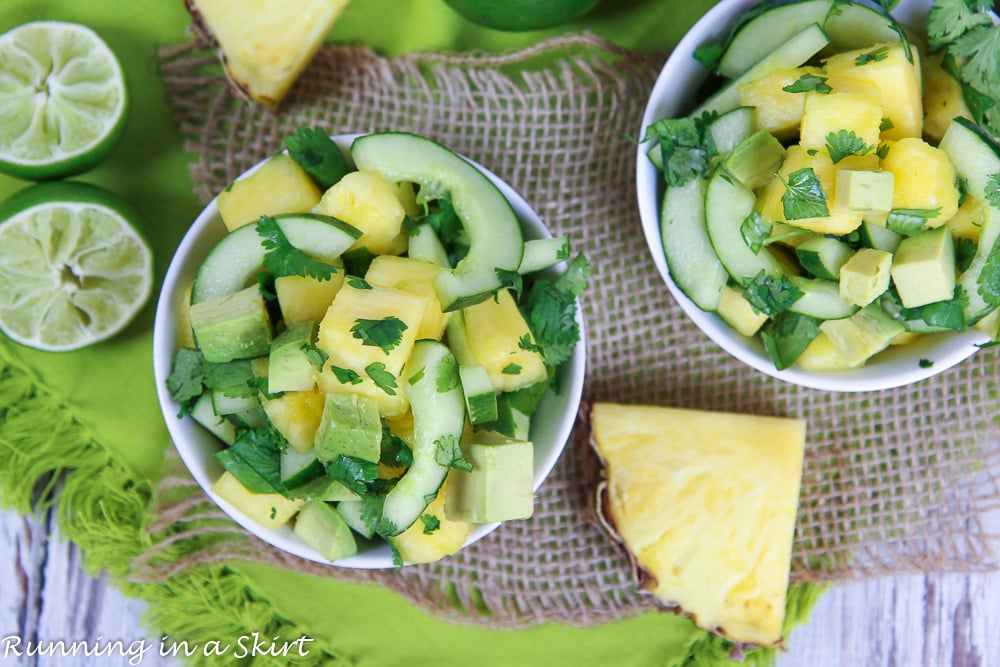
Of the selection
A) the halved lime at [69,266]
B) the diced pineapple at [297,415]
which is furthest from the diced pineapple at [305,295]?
the halved lime at [69,266]

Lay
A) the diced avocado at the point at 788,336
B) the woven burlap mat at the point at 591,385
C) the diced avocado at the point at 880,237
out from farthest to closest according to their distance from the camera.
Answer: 1. the woven burlap mat at the point at 591,385
2. the diced avocado at the point at 788,336
3. the diced avocado at the point at 880,237

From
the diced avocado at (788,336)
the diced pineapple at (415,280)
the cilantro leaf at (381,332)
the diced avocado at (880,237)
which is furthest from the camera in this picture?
the diced avocado at (788,336)

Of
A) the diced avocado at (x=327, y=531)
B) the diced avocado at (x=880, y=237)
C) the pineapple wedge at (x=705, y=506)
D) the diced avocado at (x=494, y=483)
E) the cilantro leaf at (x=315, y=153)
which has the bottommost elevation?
the pineapple wedge at (x=705, y=506)

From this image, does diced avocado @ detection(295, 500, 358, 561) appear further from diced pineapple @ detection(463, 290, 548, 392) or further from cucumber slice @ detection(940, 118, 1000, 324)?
cucumber slice @ detection(940, 118, 1000, 324)

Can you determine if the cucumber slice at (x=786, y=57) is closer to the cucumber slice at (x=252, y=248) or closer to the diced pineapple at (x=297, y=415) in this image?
the cucumber slice at (x=252, y=248)

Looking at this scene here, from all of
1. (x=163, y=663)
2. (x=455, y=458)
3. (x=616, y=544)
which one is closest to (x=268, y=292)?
(x=455, y=458)

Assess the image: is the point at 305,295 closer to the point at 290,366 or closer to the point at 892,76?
the point at 290,366

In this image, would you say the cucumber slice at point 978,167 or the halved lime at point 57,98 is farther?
the halved lime at point 57,98

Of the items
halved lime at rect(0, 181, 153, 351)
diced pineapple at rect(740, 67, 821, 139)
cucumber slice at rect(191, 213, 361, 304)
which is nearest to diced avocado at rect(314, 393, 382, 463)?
cucumber slice at rect(191, 213, 361, 304)
